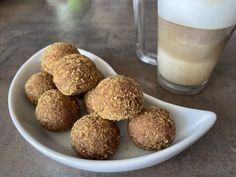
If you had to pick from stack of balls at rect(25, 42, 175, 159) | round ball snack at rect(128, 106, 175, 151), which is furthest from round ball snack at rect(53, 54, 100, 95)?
round ball snack at rect(128, 106, 175, 151)

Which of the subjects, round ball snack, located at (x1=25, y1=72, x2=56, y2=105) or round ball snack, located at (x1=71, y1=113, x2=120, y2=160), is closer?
round ball snack, located at (x1=71, y1=113, x2=120, y2=160)

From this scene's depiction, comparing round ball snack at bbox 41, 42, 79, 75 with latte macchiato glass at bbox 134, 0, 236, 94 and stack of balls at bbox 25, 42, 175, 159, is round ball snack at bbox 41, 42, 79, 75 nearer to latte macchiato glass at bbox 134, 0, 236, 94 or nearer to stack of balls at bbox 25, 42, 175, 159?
stack of balls at bbox 25, 42, 175, 159

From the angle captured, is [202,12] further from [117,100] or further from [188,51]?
[117,100]

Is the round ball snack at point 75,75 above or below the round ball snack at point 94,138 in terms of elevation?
above

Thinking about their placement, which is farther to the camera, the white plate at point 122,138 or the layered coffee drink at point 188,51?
the layered coffee drink at point 188,51

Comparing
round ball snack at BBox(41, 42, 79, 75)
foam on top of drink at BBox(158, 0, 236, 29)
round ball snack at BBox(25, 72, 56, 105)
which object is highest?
foam on top of drink at BBox(158, 0, 236, 29)

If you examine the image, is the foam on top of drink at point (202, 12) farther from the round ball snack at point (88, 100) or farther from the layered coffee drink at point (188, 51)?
the round ball snack at point (88, 100)

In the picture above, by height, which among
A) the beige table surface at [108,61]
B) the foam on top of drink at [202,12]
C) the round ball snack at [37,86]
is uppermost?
the foam on top of drink at [202,12]

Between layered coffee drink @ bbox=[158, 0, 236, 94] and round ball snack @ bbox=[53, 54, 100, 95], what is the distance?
16cm

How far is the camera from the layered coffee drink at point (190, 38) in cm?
46

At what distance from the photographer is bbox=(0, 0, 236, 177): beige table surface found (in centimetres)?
43

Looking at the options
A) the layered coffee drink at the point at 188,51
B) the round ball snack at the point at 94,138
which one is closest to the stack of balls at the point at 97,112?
the round ball snack at the point at 94,138

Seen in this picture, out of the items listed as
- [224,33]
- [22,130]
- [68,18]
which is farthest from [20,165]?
[68,18]

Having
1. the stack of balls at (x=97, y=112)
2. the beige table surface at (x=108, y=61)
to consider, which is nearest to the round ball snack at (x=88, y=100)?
the stack of balls at (x=97, y=112)
